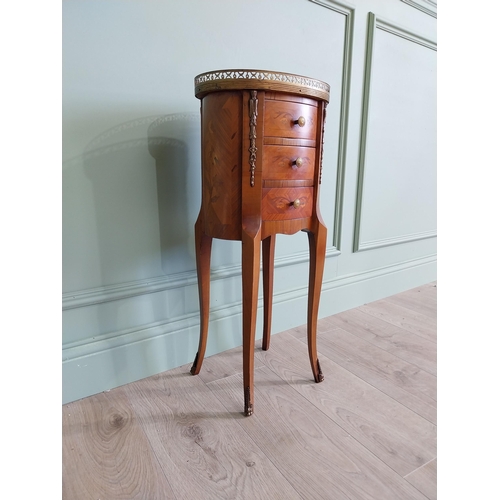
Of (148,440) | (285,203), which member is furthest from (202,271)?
(148,440)

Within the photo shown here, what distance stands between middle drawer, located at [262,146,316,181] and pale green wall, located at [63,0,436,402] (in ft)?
1.27

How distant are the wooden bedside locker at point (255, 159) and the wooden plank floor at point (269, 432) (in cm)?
13

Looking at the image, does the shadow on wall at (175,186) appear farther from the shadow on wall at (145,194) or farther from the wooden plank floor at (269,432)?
the wooden plank floor at (269,432)

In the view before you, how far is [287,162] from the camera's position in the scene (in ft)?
3.29

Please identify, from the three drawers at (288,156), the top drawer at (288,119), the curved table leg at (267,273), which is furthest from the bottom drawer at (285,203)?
the curved table leg at (267,273)

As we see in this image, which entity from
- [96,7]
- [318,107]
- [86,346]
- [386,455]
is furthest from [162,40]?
[386,455]

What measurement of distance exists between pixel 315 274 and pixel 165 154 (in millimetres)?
610

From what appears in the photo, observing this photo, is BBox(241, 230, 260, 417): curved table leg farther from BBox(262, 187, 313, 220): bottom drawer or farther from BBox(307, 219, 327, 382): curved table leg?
BBox(307, 219, 327, 382): curved table leg

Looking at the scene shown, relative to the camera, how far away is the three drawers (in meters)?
0.97

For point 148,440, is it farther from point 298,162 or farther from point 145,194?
point 298,162

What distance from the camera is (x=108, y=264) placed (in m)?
1.17

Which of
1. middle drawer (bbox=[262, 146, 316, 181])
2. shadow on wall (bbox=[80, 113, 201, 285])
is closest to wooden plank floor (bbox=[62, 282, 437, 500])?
shadow on wall (bbox=[80, 113, 201, 285])

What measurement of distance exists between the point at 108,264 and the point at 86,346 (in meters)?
0.26

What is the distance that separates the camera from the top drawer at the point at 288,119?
960 mm
